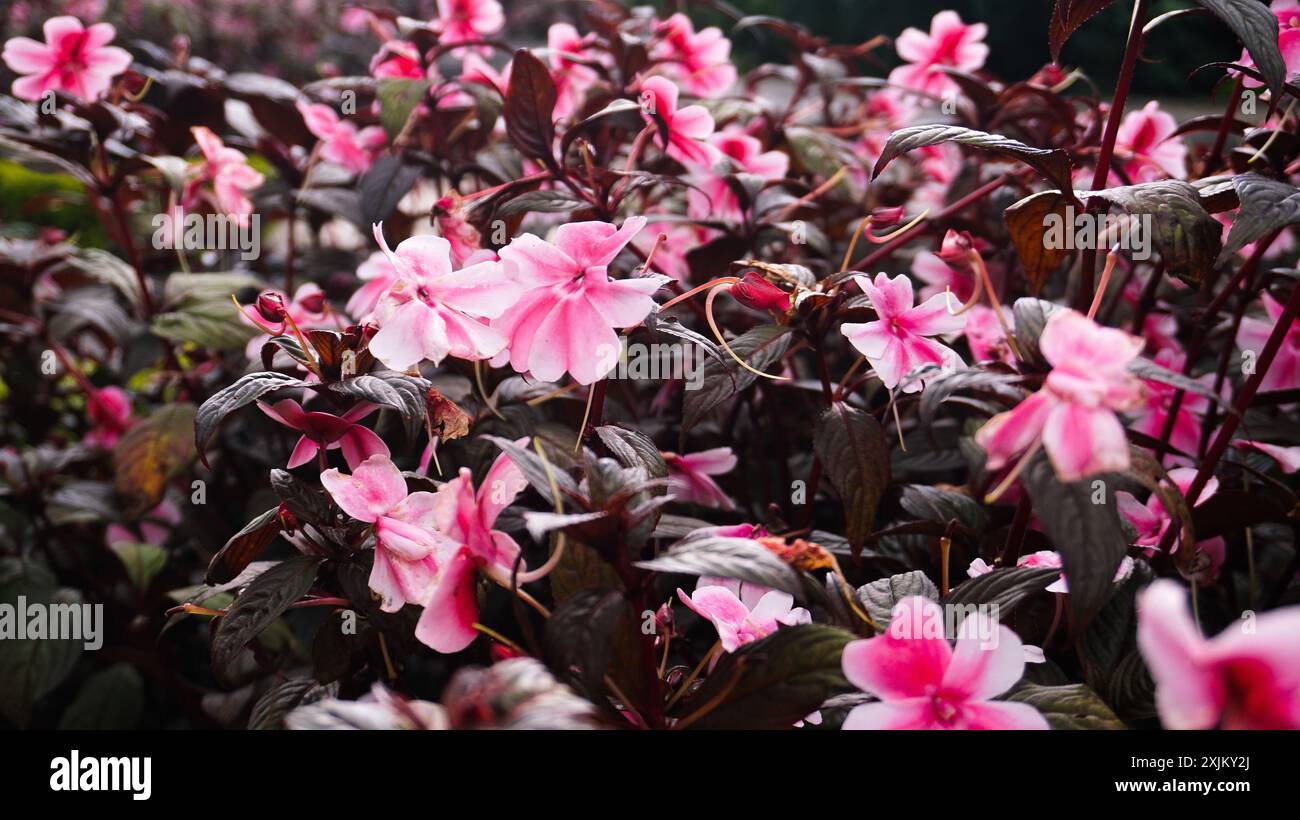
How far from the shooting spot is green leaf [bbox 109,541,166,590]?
45.2 inches

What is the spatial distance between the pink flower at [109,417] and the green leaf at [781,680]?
42.9 inches

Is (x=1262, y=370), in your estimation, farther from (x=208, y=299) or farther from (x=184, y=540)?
(x=184, y=540)

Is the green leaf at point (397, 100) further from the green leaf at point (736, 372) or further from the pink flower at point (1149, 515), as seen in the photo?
the pink flower at point (1149, 515)

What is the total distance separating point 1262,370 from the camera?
729mm

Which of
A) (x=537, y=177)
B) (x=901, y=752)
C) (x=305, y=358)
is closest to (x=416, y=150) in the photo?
(x=537, y=177)

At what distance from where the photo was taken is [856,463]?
2.23 feet

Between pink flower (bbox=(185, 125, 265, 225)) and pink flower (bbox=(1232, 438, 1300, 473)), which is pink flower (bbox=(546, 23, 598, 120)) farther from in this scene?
pink flower (bbox=(1232, 438, 1300, 473))

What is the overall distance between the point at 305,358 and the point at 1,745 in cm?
27

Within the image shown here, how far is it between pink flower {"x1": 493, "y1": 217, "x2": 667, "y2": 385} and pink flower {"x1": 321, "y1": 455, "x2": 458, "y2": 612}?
11cm

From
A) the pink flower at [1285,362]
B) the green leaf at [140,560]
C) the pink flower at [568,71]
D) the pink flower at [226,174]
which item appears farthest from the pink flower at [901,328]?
the green leaf at [140,560]

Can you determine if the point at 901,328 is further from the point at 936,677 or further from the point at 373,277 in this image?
the point at 373,277

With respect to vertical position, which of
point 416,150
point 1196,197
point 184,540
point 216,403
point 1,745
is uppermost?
point 416,150

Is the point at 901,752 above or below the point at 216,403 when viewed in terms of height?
below

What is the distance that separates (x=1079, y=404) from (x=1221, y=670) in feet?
0.42
